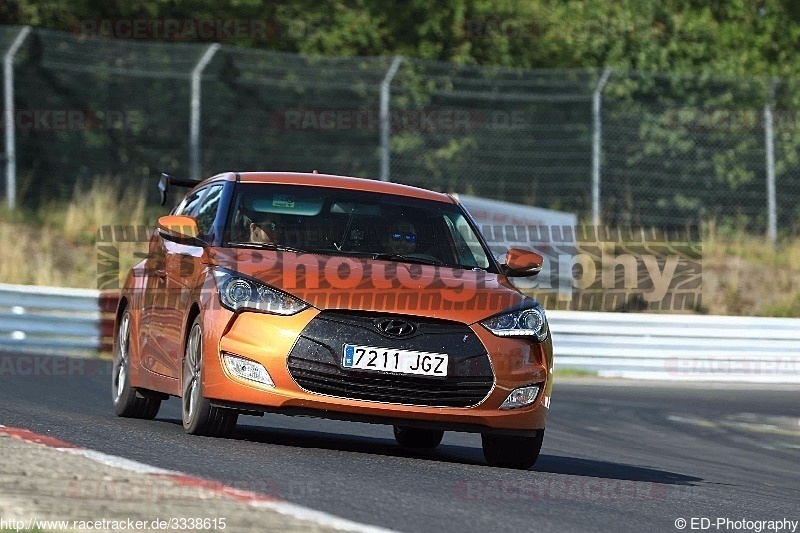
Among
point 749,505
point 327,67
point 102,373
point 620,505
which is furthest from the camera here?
point 327,67

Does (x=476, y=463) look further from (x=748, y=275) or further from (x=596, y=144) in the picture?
(x=748, y=275)

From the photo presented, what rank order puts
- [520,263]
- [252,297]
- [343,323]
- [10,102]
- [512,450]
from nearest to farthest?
[343,323]
[252,297]
[512,450]
[520,263]
[10,102]

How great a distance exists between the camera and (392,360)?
8.29 m

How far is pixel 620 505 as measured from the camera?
743 cm

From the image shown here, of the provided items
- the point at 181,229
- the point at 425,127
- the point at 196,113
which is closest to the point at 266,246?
the point at 181,229

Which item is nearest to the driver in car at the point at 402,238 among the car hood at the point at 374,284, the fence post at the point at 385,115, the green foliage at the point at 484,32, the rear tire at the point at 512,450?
the car hood at the point at 374,284

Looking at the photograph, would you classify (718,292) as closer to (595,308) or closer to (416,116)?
(595,308)

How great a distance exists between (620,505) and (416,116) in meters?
19.0

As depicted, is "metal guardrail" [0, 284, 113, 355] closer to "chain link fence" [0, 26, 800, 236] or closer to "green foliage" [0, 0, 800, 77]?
"chain link fence" [0, 26, 800, 236]

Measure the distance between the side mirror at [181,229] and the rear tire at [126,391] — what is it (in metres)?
1.19

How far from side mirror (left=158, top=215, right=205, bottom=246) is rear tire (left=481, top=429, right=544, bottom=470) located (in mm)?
1962

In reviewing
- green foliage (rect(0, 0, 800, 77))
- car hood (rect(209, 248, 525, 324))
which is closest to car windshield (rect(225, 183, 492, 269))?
car hood (rect(209, 248, 525, 324))

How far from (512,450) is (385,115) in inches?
579

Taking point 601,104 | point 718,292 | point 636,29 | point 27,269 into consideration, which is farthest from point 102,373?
point 636,29
